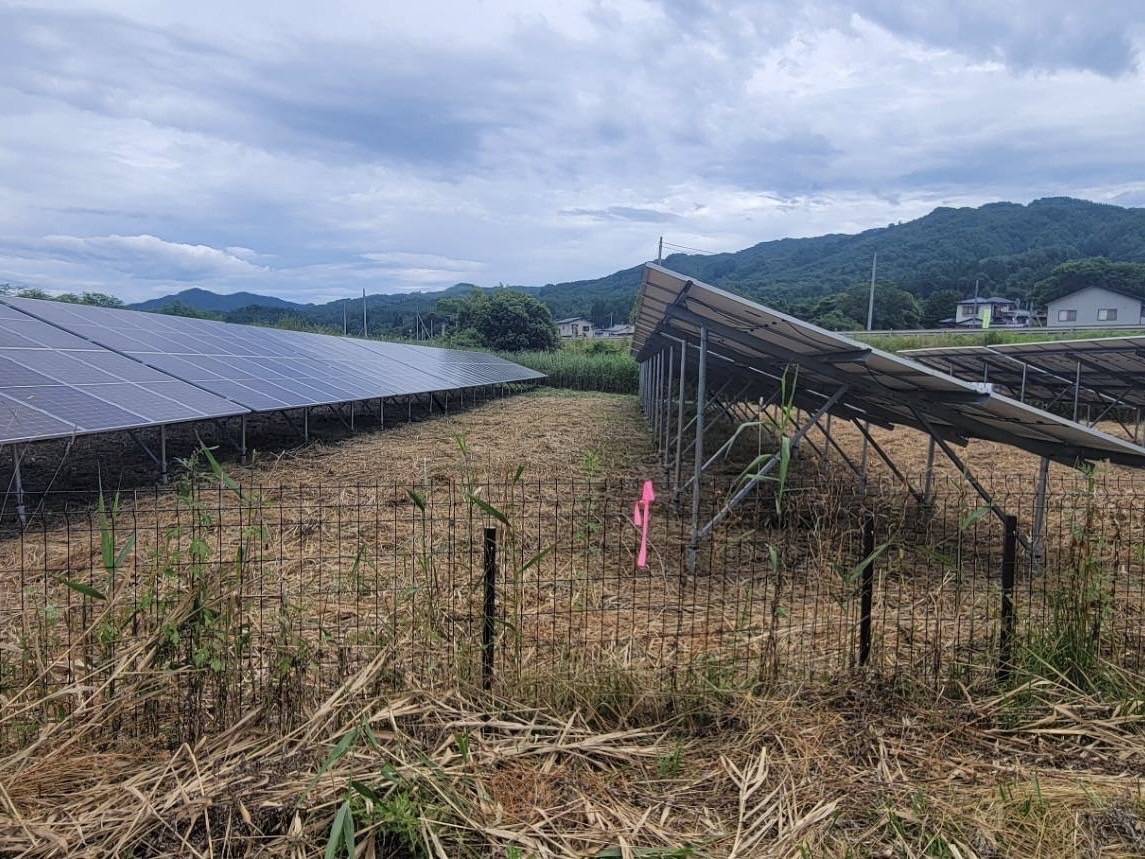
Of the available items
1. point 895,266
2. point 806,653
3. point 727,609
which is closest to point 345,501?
point 727,609

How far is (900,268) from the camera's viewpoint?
8294cm

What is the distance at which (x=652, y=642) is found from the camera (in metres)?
4.35

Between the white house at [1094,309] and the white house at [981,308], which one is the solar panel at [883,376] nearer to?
the white house at [1094,309]

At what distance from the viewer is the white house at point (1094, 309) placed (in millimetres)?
Answer: 56062

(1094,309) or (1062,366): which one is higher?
(1094,309)

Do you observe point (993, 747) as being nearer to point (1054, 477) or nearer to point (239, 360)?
point (1054, 477)

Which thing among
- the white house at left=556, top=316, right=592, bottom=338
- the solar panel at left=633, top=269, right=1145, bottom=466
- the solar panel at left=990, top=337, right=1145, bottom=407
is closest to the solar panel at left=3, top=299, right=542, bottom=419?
the solar panel at left=633, top=269, right=1145, bottom=466

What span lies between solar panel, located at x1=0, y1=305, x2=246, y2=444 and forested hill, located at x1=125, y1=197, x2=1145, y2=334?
4438 cm

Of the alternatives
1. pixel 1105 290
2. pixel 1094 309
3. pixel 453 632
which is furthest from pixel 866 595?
pixel 1094 309

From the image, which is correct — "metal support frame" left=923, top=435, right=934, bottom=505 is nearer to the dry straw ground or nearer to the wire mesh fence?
the wire mesh fence

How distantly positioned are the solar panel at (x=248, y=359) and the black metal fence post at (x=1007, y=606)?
30.3 ft

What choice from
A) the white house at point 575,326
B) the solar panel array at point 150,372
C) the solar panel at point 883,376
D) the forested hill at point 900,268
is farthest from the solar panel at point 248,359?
the white house at point 575,326

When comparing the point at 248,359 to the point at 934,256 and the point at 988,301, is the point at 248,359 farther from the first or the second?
the point at 934,256

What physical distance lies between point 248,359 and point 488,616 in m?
12.3
